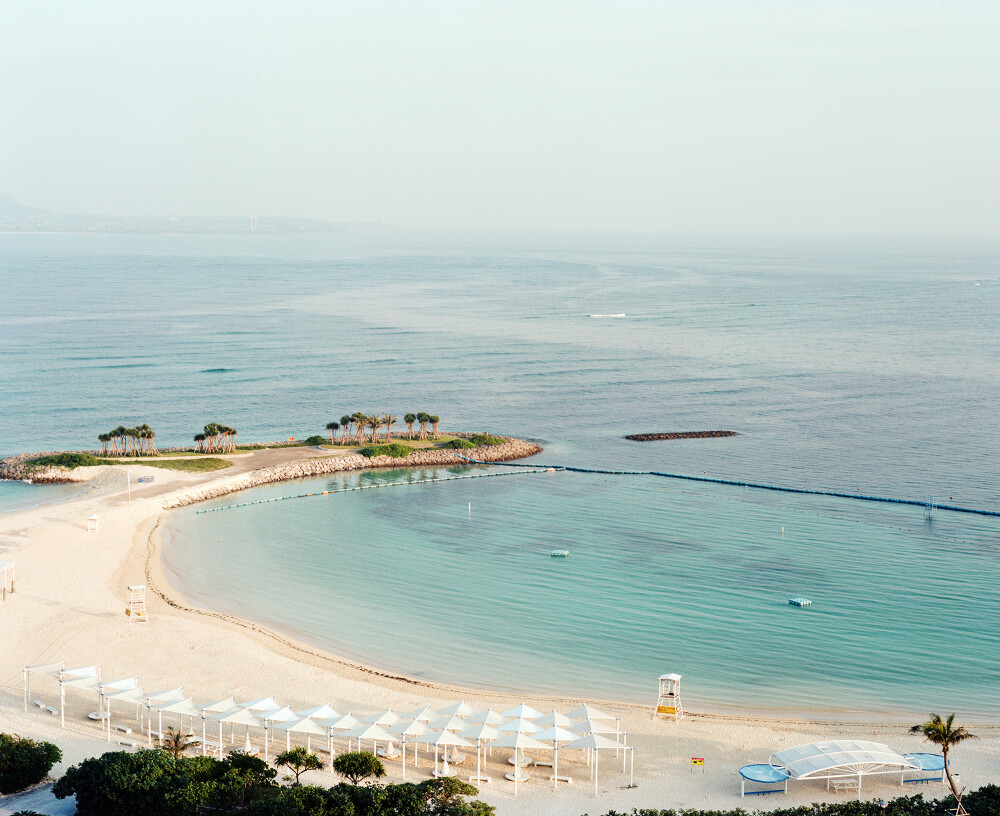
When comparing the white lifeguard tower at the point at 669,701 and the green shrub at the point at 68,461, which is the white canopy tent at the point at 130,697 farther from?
the green shrub at the point at 68,461

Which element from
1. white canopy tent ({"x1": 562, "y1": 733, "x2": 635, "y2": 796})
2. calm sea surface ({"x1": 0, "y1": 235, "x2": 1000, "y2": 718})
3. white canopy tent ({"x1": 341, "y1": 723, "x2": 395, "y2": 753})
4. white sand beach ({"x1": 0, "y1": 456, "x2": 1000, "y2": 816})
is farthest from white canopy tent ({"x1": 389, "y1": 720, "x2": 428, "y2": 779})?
calm sea surface ({"x1": 0, "y1": 235, "x2": 1000, "y2": 718})

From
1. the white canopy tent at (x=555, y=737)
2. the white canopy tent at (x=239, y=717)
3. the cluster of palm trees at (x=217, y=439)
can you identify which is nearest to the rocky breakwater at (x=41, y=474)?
the cluster of palm trees at (x=217, y=439)

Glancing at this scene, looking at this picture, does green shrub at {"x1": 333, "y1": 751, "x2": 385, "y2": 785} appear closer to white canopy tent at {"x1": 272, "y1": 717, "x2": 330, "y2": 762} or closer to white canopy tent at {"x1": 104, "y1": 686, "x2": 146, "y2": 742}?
white canopy tent at {"x1": 272, "y1": 717, "x2": 330, "y2": 762}

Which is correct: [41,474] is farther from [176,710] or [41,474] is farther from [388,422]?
[176,710]

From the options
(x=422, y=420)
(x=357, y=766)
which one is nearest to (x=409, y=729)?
(x=357, y=766)

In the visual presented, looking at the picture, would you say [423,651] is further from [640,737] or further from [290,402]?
[290,402]
